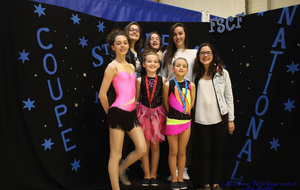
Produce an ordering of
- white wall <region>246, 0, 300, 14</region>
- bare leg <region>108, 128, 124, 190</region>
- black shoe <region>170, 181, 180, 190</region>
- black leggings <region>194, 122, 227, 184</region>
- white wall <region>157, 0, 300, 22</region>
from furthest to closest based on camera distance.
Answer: white wall <region>157, 0, 300, 22</region> → white wall <region>246, 0, 300, 14</region> → black leggings <region>194, 122, 227, 184</region> → black shoe <region>170, 181, 180, 190</region> → bare leg <region>108, 128, 124, 190</region>

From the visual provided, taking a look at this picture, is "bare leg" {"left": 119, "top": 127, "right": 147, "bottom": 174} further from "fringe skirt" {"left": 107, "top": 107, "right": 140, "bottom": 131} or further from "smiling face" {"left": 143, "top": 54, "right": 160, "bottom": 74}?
"smiling face" {"left": 143, "top": 54, "right": 160, "bottom": 74}

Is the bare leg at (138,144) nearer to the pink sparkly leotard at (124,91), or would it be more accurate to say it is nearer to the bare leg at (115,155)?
the bare leg at (115,155)

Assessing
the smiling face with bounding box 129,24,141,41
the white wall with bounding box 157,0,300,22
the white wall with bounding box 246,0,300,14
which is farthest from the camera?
the white wall with bounding box 157,0,300,22

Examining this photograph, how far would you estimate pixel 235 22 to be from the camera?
3.56 metres

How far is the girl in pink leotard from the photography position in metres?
2.77

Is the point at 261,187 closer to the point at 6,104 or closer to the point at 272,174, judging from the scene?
the point at 272,174

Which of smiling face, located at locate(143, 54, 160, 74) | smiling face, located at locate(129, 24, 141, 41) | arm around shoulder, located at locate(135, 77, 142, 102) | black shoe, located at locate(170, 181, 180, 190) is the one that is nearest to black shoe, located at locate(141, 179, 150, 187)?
black shoe, located at locate(170, 181, 180, 190)

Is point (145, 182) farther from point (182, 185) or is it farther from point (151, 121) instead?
point (151, 121)

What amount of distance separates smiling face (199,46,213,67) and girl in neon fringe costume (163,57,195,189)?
11.4 inches

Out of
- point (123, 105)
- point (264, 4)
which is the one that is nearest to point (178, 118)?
point (123, 105)

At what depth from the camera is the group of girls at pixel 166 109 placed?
284 cm

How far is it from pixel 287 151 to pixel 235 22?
187 cm

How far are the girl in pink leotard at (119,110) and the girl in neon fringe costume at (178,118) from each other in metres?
0.37

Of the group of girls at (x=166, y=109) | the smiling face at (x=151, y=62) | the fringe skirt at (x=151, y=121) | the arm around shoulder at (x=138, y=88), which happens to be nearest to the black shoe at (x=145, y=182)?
the group of girls at (x=166, y=109)
